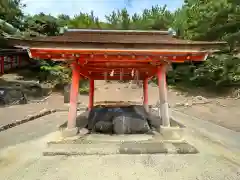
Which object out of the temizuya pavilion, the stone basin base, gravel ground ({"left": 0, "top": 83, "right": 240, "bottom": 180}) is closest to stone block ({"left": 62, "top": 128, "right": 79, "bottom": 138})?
the temizuya pavilion

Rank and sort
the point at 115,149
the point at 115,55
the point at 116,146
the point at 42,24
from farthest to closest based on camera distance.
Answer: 1. the point at 42,24
2. the point at 115,55
3. the point at 116,146
4. the point at 115,149

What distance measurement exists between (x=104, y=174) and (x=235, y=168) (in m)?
2.52

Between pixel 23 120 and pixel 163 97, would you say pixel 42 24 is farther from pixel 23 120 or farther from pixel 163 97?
pixel 163 97

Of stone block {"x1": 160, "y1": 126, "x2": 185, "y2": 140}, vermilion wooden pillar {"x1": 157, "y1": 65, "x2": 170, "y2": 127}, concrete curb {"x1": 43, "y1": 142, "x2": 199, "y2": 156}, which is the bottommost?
concrete curb {"x1": 43, "y1": 142, "x2": 199, "y2": 156}

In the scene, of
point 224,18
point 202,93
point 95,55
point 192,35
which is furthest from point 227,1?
point 95,55

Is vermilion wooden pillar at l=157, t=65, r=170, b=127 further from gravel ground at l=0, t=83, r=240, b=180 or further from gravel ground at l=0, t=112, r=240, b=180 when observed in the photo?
gravel ground at l=0, t=112, r=240, b=180

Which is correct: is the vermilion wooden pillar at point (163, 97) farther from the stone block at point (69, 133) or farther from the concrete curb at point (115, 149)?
the stone block at point (69, 133)

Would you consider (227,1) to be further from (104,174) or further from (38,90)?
(104,174)

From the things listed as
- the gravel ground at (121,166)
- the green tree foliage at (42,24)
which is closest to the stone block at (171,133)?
the gravel ground at (121,166)

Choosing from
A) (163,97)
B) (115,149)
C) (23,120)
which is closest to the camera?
(115,149)

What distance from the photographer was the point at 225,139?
7762mm

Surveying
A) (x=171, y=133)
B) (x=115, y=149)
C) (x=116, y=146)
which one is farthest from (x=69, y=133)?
(x=171, y=133)

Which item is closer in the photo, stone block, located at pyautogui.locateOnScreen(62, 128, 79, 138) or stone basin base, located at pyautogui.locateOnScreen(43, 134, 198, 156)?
stone basin base, located at pyautogui.locateOnScreen(43, 134, 198, 156)

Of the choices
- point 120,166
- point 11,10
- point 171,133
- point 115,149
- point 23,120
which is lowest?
Answer: point 120,166
